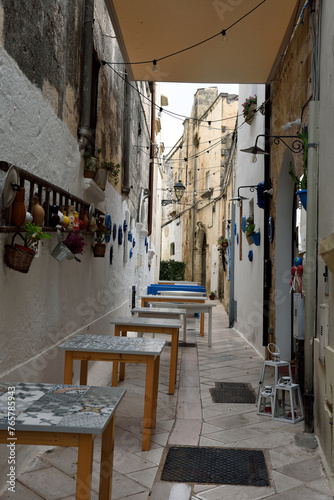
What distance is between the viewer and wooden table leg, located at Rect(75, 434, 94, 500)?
5.69 feet

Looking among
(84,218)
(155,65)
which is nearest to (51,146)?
(84,218)

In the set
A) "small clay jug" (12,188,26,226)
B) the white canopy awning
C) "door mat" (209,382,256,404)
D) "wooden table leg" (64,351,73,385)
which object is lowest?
"door mat" (209,382,256,404)

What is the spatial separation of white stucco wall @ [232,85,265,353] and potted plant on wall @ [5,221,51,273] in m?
4.93

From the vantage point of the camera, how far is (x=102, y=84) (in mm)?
5719

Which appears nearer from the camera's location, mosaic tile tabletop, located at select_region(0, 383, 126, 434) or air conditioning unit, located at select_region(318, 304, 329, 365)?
mosaic tile tabletop, located at select_region(0, 383, 126, 434)

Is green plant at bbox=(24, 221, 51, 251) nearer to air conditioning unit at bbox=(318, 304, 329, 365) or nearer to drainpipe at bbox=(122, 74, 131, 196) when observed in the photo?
air conditioning unit at bbox=(318, 304, 329, 365)

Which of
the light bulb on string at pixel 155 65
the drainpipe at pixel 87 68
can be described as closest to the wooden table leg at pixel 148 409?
the drainpipe at pixel 87 68

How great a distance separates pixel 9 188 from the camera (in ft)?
8.54

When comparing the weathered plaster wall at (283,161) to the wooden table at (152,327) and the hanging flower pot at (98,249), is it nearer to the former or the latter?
the wooden table at (152,327)

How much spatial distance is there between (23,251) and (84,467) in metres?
1.31

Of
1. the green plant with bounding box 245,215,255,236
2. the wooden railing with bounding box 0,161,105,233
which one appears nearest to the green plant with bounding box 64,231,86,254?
the wooden railing with bounding box 0,161,105,233

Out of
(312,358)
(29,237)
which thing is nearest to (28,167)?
(29,237)

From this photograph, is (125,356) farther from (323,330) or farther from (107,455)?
(323,330)

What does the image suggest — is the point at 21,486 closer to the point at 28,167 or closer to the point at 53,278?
the point at 53,278
